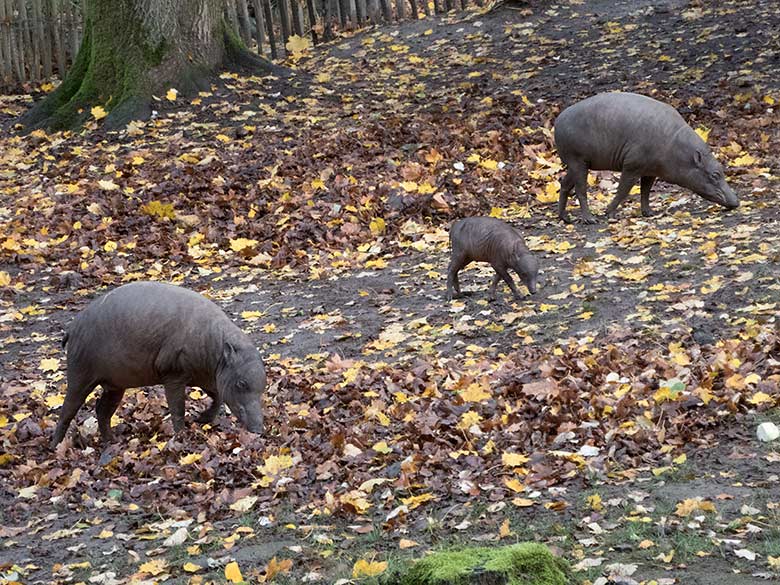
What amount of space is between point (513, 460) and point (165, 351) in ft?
8.06

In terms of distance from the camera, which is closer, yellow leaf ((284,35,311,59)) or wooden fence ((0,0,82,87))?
wooden fence ((0,0,82,87))

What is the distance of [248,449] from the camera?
6770mm

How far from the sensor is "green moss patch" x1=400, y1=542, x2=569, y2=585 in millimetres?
3752

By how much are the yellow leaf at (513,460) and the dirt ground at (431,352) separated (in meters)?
0.10

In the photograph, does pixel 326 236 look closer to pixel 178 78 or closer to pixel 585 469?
pixel 178 78

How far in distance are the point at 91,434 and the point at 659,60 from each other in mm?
10938

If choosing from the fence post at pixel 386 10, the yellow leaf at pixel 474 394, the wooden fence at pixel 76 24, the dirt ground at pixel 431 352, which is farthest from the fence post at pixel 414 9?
the yellow leaf at pixel 474 394

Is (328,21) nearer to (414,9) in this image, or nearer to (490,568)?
(414,9)

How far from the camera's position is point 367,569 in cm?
470

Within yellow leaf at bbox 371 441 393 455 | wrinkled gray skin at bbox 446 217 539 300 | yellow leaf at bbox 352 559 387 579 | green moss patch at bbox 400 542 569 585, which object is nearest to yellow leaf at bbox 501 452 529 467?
yellow leaf at bbox 371 441 393 455

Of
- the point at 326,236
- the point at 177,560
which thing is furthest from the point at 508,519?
the point at 326,236

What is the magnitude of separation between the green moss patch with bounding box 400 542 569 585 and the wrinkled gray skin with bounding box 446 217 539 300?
525cm

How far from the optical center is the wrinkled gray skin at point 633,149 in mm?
10781

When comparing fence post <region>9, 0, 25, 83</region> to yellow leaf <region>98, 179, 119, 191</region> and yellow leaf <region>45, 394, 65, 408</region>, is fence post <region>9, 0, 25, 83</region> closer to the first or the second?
yellow leaf <region>98, 179, 119, 191</region>
